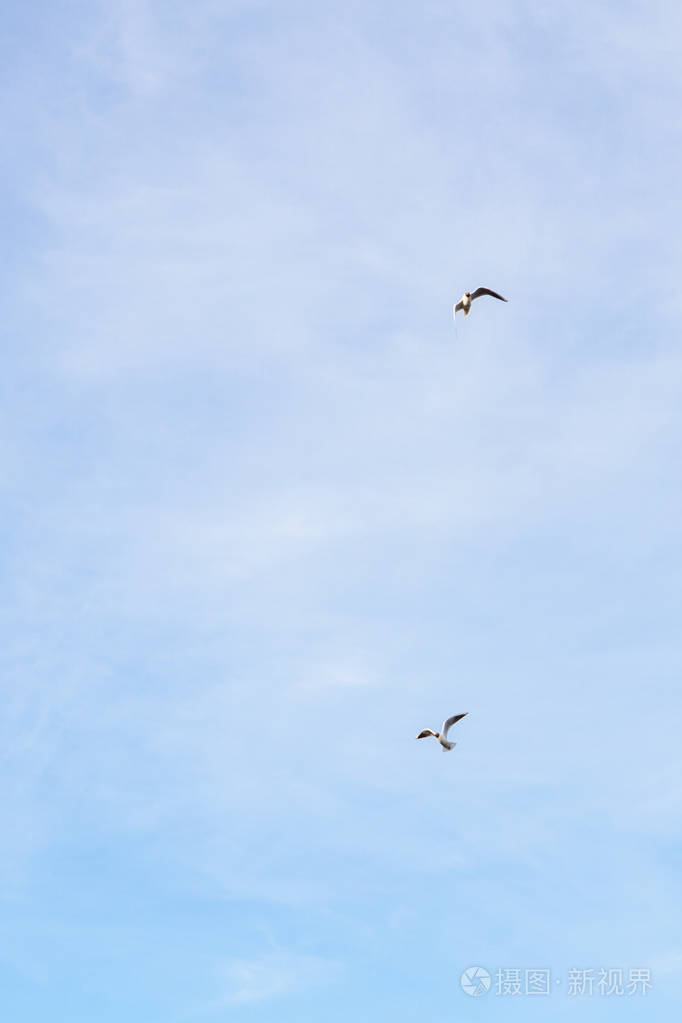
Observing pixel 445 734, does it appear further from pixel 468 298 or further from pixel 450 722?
pixel 468 298

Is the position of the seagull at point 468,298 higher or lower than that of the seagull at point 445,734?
higher

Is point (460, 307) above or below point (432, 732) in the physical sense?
above

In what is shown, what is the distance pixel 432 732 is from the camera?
11000cm

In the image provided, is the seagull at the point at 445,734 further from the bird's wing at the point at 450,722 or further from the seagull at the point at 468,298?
the seagull at the point at 468,298

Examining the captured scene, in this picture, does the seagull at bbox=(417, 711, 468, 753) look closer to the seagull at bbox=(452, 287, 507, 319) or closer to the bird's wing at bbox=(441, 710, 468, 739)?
the bird's wing at bbox=(441, 710, 468, 739)

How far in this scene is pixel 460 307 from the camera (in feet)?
408

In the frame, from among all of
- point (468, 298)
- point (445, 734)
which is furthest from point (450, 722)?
point (468, 298)

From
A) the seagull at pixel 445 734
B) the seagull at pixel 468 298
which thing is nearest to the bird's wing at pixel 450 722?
the seagull at pixel 445 734

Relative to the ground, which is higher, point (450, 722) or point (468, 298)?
point (468, 298)

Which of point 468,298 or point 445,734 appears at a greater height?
point 468,298

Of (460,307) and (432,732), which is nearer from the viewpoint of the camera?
(432,732)

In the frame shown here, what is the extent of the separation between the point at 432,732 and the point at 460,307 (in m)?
43.6

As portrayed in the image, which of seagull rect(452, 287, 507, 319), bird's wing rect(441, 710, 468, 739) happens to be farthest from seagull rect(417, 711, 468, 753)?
seagull rect(452, 287, 507, 319)

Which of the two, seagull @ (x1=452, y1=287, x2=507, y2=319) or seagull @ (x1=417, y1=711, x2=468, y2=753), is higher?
seagull @ (x1=452, y1=287, x2=507, y2=319)
